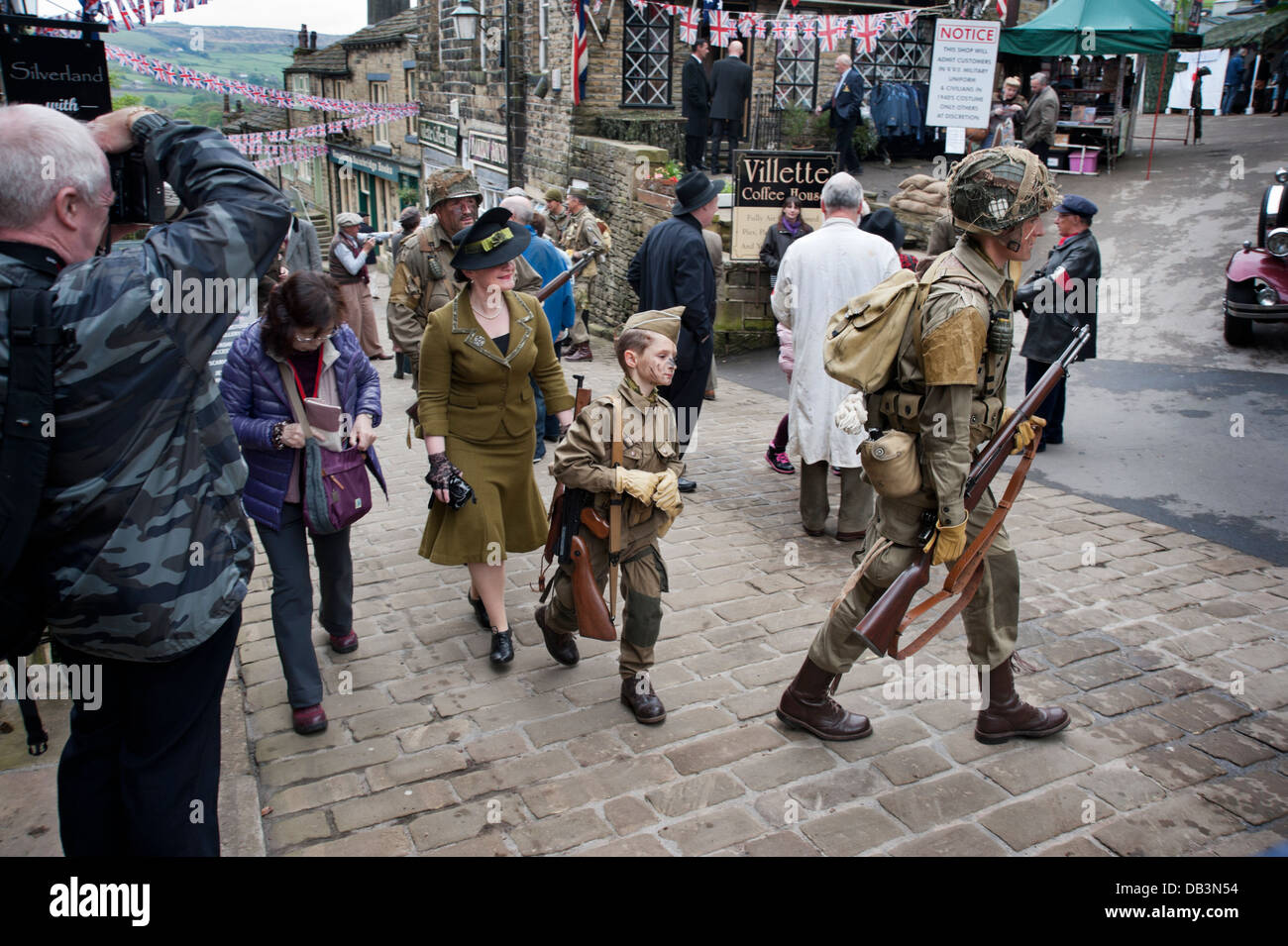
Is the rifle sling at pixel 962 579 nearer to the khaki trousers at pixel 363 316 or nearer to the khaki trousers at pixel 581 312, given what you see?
the khaki trousers at pixel 581 312

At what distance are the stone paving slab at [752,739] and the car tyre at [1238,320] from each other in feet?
16.4

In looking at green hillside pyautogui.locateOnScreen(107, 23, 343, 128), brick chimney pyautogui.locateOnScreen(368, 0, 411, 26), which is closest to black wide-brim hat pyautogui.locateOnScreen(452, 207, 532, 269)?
green hillside pyautogui.locateOnScreen(107, 23, 343, 128)

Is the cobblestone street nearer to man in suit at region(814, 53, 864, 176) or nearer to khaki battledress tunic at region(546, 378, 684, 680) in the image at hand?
khaki battledress tunic at region(546, 378, 684, 680)

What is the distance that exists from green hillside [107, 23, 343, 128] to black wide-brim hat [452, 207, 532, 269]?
20.0ft

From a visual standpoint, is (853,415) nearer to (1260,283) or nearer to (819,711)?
(819,711)

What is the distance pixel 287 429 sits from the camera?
4.11 meters

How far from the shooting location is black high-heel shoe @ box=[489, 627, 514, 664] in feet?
15.3

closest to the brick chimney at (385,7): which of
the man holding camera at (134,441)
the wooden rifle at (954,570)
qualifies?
the wooden rifle at (954,570)

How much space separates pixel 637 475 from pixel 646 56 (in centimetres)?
1613

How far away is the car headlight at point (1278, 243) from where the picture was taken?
377 inches

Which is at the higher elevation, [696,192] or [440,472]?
[696,192]

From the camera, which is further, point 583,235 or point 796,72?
point 796,72

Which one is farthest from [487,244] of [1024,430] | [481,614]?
[1024,430]

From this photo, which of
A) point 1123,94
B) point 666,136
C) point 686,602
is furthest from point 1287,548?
point 1123,94
